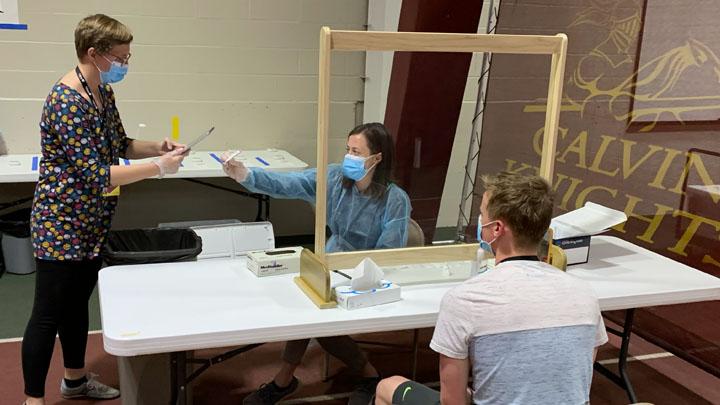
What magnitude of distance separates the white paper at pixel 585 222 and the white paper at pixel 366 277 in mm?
698

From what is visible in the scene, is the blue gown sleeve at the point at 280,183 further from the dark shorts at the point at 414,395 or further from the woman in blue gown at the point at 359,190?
the dark shorts at the point at 414,395

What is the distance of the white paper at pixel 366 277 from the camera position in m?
1.75

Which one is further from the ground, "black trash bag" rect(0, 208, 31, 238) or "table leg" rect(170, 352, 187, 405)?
"table leg" rect(170, 352, 187, 405)

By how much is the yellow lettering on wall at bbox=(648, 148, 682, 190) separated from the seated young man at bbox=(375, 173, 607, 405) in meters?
1.55

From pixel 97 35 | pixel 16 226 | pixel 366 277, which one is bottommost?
pixel 16 226

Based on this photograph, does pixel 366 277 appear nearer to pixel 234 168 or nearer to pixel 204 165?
pixel 234 168

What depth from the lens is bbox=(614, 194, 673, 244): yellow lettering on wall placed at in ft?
8.88

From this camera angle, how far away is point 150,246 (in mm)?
2373

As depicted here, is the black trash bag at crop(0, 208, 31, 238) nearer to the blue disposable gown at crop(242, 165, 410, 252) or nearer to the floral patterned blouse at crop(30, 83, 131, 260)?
the floral patterned blouse at crop(30, 83, 131, 260)

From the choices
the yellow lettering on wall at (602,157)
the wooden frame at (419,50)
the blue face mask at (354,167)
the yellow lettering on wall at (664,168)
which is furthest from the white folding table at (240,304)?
the yellow lettering on wall at (602,157)

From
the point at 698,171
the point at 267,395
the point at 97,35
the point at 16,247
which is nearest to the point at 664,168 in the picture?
the point at 698,171

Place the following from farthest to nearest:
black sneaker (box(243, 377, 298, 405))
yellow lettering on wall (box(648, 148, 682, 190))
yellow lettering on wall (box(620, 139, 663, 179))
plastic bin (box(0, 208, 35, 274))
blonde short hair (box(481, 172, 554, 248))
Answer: plastic bin (box(0, 208, 35, 274)), yellow lettering on wall (box(620, 139, 663, 179)), yellow lettering on wall (box(648, 148, 682, 190)), black sneaker (box(243, 377, 298, 405)), blonde short hair (box(481, 172, 554, 248))

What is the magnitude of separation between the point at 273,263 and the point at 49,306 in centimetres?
77

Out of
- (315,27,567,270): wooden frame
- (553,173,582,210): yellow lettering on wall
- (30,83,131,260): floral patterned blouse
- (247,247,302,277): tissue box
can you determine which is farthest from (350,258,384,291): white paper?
(553,173,582,210): yellow lettering on wall
